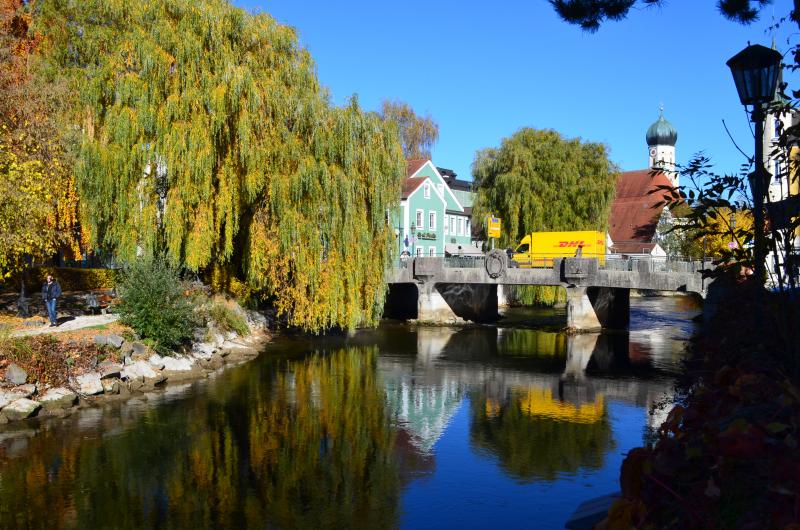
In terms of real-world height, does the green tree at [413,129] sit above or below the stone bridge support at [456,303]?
above

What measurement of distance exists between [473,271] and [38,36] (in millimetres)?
23460

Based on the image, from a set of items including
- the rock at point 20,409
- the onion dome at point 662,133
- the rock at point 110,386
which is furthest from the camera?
the onion dome at point 662,133

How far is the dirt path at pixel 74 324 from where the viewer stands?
21.1m

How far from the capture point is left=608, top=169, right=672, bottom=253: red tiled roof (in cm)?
6894

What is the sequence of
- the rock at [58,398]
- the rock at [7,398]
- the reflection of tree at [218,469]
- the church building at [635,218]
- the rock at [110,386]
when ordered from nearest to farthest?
the reflection of tree at [218,469] → the rock at [7,398] → the rock at [58,398] → the rock at [110,386] → the church building at [635,218]

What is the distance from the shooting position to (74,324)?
23156mm

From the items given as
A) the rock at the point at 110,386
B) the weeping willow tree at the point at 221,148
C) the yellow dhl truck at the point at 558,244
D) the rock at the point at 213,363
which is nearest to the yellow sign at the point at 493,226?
the yellow dhl truck at the point at 558,244

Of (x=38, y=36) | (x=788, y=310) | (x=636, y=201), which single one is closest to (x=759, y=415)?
(x=788, y=310)

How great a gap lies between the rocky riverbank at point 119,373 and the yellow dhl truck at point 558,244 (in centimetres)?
1999

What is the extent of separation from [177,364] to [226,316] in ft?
18.1

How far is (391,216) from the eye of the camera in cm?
2922

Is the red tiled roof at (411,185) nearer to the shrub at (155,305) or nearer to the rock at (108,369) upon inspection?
the shrub at (155,305)

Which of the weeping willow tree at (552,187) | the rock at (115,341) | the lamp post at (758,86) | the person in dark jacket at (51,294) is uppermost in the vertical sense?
the weeping willow tree at (552,187)

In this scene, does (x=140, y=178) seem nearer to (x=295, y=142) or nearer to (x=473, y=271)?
(x=295, y=142)
